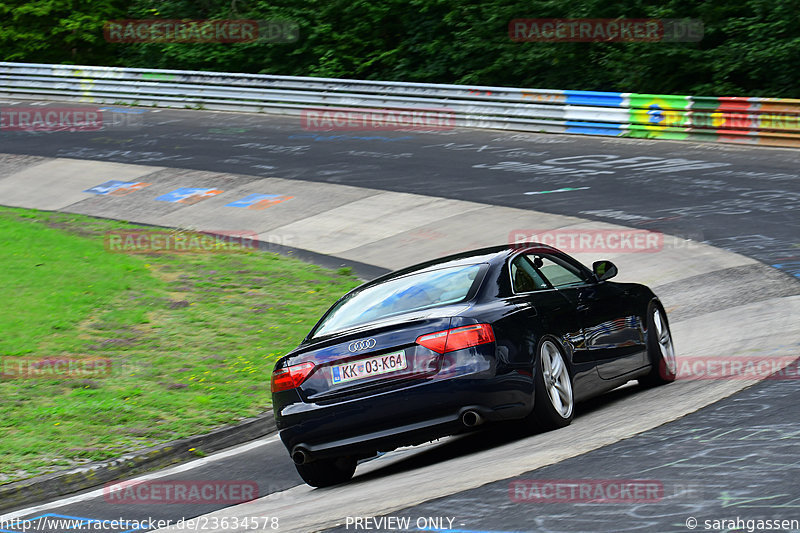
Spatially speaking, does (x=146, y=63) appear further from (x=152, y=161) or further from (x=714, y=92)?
(x=714, y=92)

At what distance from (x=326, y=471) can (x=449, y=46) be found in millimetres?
26894

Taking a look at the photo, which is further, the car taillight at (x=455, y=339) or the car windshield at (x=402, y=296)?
the car windshield at (x=402, y=296)

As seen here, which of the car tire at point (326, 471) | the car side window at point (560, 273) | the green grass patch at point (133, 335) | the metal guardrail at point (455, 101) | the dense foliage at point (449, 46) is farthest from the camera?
the dense foliage at point (449, 46)

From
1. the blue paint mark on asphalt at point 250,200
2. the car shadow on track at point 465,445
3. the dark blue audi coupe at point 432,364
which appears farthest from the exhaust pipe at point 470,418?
the blue paint mark on asphalt at point 250,200

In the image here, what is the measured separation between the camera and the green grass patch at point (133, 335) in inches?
364

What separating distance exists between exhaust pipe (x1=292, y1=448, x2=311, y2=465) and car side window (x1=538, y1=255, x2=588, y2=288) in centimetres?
230

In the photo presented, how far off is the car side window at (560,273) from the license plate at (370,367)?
1.79 m

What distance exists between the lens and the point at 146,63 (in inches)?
1574

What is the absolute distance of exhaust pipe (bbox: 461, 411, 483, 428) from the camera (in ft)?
22.5

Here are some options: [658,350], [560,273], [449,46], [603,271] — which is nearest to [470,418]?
[560,273]

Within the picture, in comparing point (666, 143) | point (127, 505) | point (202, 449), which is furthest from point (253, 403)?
point (666, 143)

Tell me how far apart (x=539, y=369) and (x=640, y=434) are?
2.53 feet

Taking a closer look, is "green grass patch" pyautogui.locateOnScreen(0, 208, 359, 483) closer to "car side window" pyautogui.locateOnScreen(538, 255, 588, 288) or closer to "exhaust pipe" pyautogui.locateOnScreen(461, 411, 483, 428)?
"car side window" pyautogui.locateOnScreen(538, 255, 588, 288)

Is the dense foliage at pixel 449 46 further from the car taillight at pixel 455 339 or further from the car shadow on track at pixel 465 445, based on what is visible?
the car taillight at pixel 455 339
